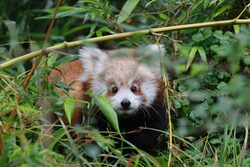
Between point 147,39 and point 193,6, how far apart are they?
0.37 meters

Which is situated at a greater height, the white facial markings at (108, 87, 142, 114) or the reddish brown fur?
the reddish brown fur

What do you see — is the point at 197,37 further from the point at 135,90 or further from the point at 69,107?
the point at 69,107

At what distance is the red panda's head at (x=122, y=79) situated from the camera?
433 centimetres

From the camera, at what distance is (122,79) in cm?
436

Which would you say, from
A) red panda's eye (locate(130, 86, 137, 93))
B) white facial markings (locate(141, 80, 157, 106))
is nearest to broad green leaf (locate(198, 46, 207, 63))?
white facial markings (locate(141, 80, 157, 106))

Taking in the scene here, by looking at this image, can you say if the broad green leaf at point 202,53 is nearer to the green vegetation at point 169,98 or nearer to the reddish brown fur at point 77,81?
the green vegetation at point 169,98

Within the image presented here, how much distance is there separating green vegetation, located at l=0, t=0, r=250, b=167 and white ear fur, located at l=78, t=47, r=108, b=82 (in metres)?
0.09

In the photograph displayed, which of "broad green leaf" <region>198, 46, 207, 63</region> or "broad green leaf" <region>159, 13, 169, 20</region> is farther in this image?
"broad green leaf" <region>159, 13, 169, 20</region>

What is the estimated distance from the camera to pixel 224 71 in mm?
4504

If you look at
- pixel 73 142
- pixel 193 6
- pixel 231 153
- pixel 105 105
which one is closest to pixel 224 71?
pixel 193 6

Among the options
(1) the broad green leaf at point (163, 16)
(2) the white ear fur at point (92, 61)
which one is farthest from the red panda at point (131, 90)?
(1) the broad green leaf at point (163, 16)

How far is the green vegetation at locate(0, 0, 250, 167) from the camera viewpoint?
302cm

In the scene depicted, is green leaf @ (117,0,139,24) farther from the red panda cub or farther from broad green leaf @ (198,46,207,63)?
broad green leaf @ (198,46,207,63)

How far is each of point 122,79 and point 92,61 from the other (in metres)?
0.28
